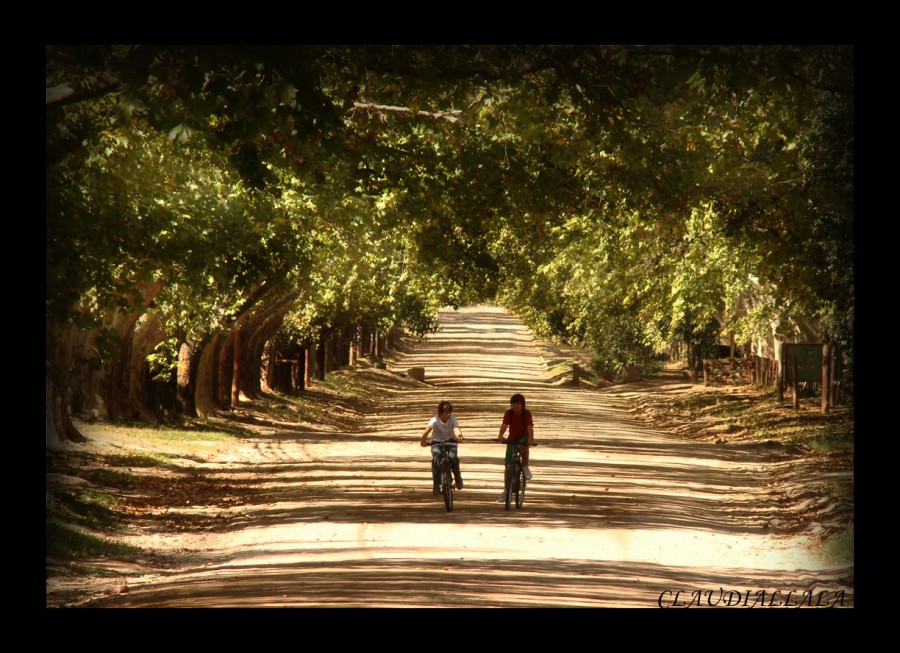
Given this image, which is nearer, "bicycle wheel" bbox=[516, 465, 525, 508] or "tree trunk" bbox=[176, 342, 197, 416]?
"bicycle wheel" bbox=[516, 465, 525, 508]

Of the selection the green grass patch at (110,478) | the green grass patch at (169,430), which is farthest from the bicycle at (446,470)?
the green grass patch at (169,430)

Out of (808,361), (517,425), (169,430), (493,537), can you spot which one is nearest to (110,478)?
(517,425)

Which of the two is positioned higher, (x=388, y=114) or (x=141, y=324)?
(x=388, y=114)

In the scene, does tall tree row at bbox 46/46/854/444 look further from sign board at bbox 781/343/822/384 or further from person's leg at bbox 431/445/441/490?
person's leg at bbox 431/445/441/490

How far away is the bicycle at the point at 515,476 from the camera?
15.6 m

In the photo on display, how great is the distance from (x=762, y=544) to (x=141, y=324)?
15602mm

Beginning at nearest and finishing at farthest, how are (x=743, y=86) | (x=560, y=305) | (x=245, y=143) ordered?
(x=245, y=143)
(x=743, y=86)
(x=560, y=305)

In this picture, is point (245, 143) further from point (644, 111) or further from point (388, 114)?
point (644, 111)

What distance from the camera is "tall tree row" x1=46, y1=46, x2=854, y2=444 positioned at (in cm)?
1184

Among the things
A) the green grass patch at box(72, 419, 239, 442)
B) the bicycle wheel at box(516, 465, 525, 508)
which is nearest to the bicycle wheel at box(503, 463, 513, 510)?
the bicycle wheel at box(516, 465, 525, 508)

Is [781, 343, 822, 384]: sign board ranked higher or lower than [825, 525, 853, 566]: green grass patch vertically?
higher

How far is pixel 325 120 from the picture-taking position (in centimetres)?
1069

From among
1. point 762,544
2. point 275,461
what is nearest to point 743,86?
point 762,544

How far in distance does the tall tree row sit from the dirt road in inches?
120
